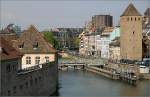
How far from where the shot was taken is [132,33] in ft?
236

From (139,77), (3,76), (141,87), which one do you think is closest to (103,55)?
(139,77)

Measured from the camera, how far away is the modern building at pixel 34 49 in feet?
118

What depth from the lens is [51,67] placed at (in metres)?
35.1

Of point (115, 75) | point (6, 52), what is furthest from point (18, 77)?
point (115, 75)

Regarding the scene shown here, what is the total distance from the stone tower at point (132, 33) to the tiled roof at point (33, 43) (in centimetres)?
3692

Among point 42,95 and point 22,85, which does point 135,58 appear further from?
point 22,85

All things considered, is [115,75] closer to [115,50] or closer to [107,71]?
[107,71]

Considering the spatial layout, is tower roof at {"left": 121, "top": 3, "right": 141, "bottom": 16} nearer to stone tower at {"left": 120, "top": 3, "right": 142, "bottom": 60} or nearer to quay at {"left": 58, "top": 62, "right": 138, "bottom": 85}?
stone tower at {"left": 120, "top": 3, "right": 142, "bottom": 60}

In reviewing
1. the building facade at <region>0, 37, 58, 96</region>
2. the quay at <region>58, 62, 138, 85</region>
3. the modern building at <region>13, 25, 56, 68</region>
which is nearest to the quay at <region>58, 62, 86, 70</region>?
the quay at <region>58, 62, 138, 85</region>

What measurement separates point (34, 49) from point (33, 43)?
47cm

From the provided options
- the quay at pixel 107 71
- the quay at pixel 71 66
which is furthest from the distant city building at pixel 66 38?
the quay at pixel 107 71

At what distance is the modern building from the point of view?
35844mm

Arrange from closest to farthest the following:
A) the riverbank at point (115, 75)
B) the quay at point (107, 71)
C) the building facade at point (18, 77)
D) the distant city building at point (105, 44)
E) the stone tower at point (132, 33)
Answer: the building facade at point (18, 77)
the riverbank at point (115, 75)
the quay at point (107, 71)
the stone tower at point (132, 33)
the distant city building at point (105, 44)

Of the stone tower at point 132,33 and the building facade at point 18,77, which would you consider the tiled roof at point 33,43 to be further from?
the stone tower at point 132,33
